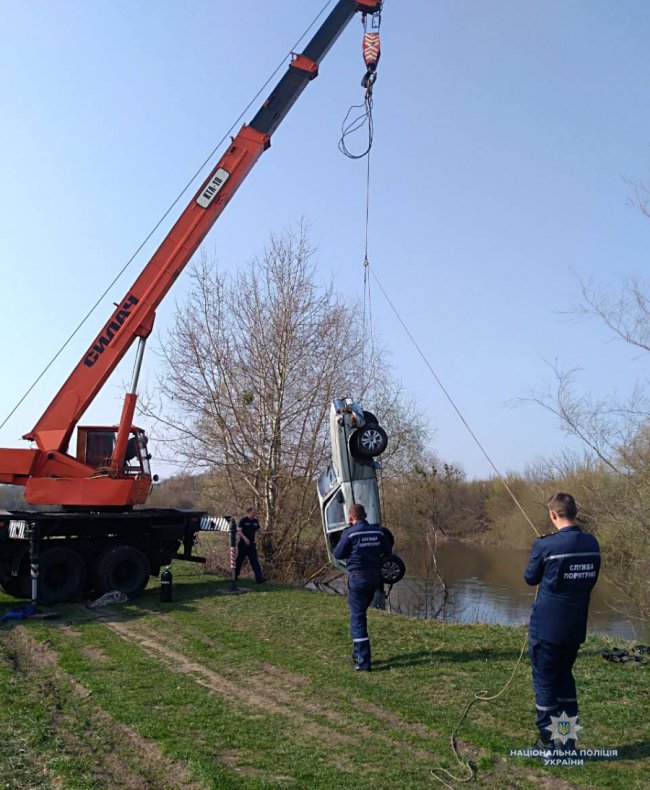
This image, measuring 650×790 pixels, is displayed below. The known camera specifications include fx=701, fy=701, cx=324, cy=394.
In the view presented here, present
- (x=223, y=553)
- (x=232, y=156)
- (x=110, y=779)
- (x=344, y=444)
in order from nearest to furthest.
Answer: (x=110, y=779) → (x=344, y=444) → (x=232, y=156) → (x=223, y=553)

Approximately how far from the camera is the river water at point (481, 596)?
18.4 m

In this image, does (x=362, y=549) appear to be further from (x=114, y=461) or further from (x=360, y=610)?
(x=114, y=461)

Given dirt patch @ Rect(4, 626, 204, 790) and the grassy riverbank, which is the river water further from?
dirt patch @ Rect(4, 626, 204, 790)

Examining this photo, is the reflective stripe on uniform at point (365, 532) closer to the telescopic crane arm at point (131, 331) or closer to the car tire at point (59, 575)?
the telescopic crane arm at point (131, 331)

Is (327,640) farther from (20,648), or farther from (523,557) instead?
(523,557)

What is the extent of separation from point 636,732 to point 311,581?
1426 cm

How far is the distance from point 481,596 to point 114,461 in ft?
47.0

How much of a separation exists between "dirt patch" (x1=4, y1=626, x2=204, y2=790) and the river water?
8728 mm

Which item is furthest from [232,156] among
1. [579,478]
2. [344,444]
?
[579,478]

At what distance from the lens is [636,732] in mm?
5527

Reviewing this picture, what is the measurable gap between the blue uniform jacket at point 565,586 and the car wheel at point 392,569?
5.54 meters

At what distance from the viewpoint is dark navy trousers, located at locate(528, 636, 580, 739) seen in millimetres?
5109

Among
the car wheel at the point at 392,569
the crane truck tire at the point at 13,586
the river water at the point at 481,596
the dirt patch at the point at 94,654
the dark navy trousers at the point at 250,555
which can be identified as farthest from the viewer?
the river water at the point at 481,596

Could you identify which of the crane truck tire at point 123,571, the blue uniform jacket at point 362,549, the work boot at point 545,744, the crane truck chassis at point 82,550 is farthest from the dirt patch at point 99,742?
the crane truck tire at point 123,571
